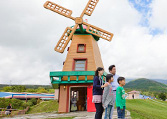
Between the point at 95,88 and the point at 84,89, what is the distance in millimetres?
9410

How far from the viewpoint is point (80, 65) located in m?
11.3

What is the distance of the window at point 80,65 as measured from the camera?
1121cm

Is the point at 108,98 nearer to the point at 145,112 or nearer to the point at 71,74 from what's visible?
the point at 71,74

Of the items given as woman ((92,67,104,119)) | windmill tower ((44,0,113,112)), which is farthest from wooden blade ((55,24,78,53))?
woman ((92,67,104,119))

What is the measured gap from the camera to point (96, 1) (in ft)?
45.2

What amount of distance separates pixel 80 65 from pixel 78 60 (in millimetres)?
431

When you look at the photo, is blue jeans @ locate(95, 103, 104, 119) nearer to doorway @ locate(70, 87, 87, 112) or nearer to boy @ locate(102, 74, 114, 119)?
boy @ locate(102, 74, 114, 119)

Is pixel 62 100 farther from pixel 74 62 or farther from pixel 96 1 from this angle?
pixel 96 1

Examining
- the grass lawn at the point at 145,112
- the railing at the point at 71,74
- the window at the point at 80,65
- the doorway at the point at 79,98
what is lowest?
the grass lawn at the point at 145,112

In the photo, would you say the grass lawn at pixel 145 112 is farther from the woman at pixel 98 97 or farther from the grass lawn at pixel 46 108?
the grass lawn at pixel 46 108

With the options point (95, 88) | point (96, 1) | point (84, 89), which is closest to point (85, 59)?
point (84, 89)

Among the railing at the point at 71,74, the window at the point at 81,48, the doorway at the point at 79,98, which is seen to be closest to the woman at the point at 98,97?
the railing at the point at 71,74

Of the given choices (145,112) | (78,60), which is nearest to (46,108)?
(78,60)

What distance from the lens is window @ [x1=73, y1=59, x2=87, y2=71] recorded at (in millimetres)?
11211
